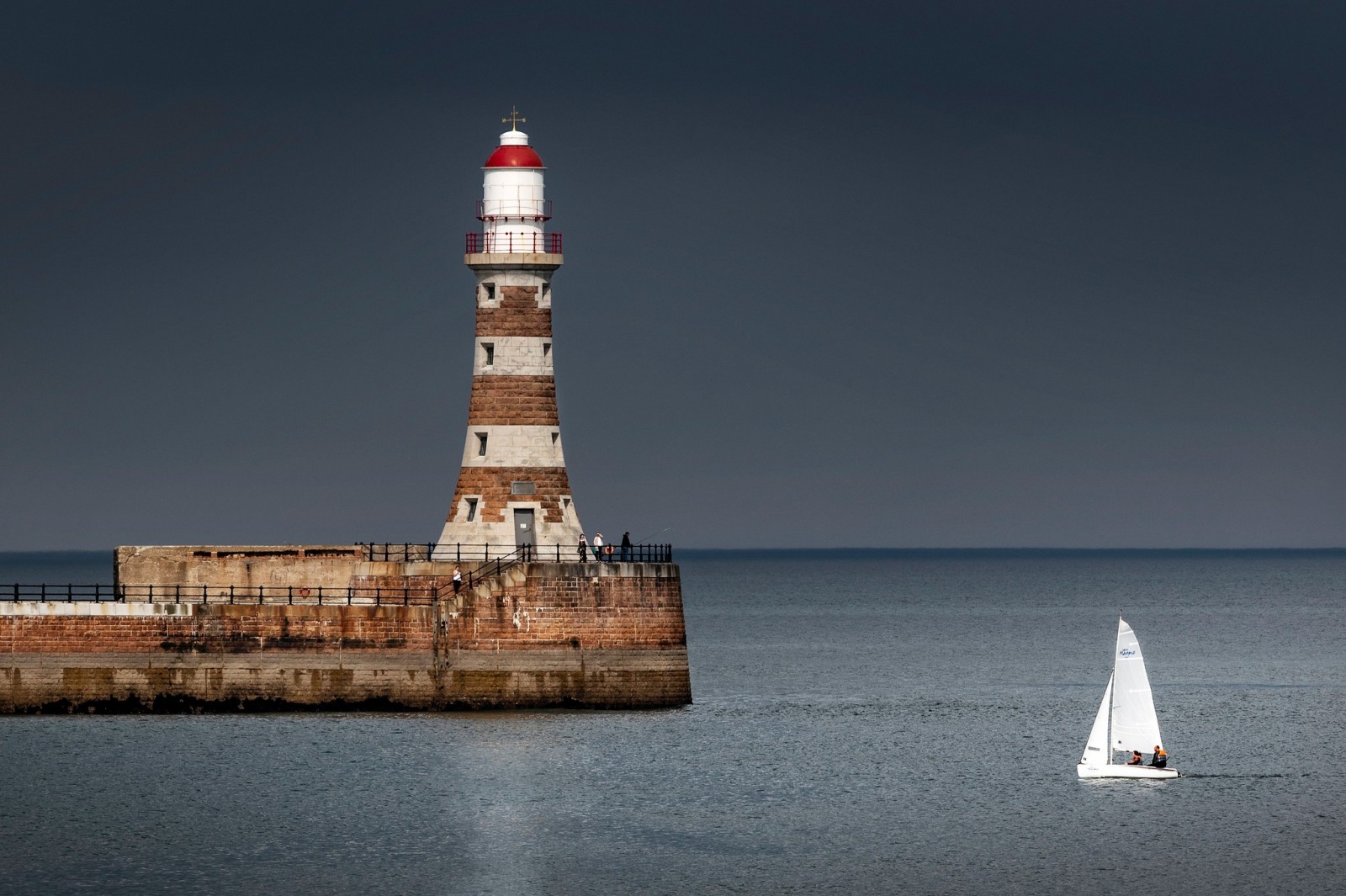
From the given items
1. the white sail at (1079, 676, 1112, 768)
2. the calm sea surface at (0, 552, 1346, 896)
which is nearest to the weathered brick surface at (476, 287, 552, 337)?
the calm sea surface at (0, 552, 1346, 896)

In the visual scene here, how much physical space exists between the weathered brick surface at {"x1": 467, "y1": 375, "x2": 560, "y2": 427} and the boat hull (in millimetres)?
15268

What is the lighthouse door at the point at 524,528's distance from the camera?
52.5 metres

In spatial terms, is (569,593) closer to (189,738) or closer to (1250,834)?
(189,738)

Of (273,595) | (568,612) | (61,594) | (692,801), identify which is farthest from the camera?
(61,594)

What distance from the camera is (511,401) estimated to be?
52438 millimetres

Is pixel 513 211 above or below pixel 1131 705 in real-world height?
above

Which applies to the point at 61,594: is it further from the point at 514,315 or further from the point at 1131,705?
the point at 1131,705

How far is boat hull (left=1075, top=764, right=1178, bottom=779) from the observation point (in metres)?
47.2

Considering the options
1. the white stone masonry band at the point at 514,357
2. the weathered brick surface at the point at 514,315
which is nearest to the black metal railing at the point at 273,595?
the white stone masonry band at the point at 514,357

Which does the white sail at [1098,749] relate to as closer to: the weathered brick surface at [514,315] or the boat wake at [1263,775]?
the boat wake at [1263,775]

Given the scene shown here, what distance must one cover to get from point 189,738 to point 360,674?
4.05 metres

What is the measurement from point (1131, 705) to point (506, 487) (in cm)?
1557

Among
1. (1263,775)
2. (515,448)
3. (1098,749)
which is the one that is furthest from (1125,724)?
(515,448)

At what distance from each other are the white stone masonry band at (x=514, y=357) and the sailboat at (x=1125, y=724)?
1518 cm
